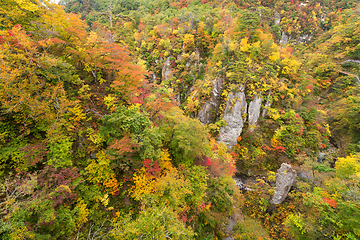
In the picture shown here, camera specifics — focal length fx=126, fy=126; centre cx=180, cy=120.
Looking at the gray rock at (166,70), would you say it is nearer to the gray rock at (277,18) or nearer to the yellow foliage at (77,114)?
the yellow foliage at (77,114)

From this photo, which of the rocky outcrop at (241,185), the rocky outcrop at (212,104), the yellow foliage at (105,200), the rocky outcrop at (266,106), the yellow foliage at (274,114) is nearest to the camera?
the yellow foliage at (105,200)

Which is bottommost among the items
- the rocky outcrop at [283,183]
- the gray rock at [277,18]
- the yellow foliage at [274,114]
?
the rocky outcrop at [283,183]

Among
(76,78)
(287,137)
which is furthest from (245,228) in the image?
(76,78)

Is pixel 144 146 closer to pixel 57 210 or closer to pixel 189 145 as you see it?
pixel 189 145

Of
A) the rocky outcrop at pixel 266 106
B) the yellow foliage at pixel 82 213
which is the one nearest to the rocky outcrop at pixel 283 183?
the rocky outcrop at pixel 266 106

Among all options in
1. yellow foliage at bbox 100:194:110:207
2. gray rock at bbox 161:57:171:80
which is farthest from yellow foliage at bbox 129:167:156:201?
gray rock at bbox 161:57:171:80

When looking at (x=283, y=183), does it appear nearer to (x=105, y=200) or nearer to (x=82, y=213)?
(x=105, y=200)
